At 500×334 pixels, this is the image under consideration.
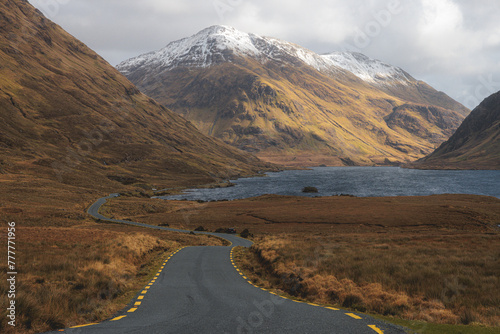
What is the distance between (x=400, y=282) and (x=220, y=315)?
9.96 meters

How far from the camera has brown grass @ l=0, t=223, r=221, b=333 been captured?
9828 millimetres

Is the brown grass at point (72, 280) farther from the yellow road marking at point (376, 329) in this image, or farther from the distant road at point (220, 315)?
the yellow road marking at point (376, 329)

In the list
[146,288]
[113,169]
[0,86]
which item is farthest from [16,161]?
[146,288]

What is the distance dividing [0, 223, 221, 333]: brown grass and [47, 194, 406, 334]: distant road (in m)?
1.13

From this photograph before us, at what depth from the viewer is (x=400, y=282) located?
50.2 feet

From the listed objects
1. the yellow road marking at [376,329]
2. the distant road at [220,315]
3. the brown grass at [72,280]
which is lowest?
the brown grass at [72,280]

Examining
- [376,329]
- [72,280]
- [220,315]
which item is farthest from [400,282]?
[72,280]

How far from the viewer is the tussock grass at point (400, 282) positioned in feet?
39.1

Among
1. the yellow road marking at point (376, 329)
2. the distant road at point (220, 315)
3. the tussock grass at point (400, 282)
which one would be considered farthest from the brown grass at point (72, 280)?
the yellow road marking at point (376, 329)

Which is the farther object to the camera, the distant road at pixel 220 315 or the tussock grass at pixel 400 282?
the tussock grass at pixel 400 282

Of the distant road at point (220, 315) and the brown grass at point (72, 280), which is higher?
the distant road at point (220, 315)

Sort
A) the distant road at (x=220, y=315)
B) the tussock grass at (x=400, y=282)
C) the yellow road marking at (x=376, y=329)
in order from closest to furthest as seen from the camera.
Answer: the yellow road marking at (x=376, y=329)
the distant road at (x=220, y=315)
the tussock grass at (x=400, y=282)

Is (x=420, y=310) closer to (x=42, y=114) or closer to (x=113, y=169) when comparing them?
(x=113, y=169)

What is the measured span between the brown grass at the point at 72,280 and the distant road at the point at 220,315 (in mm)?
1133
